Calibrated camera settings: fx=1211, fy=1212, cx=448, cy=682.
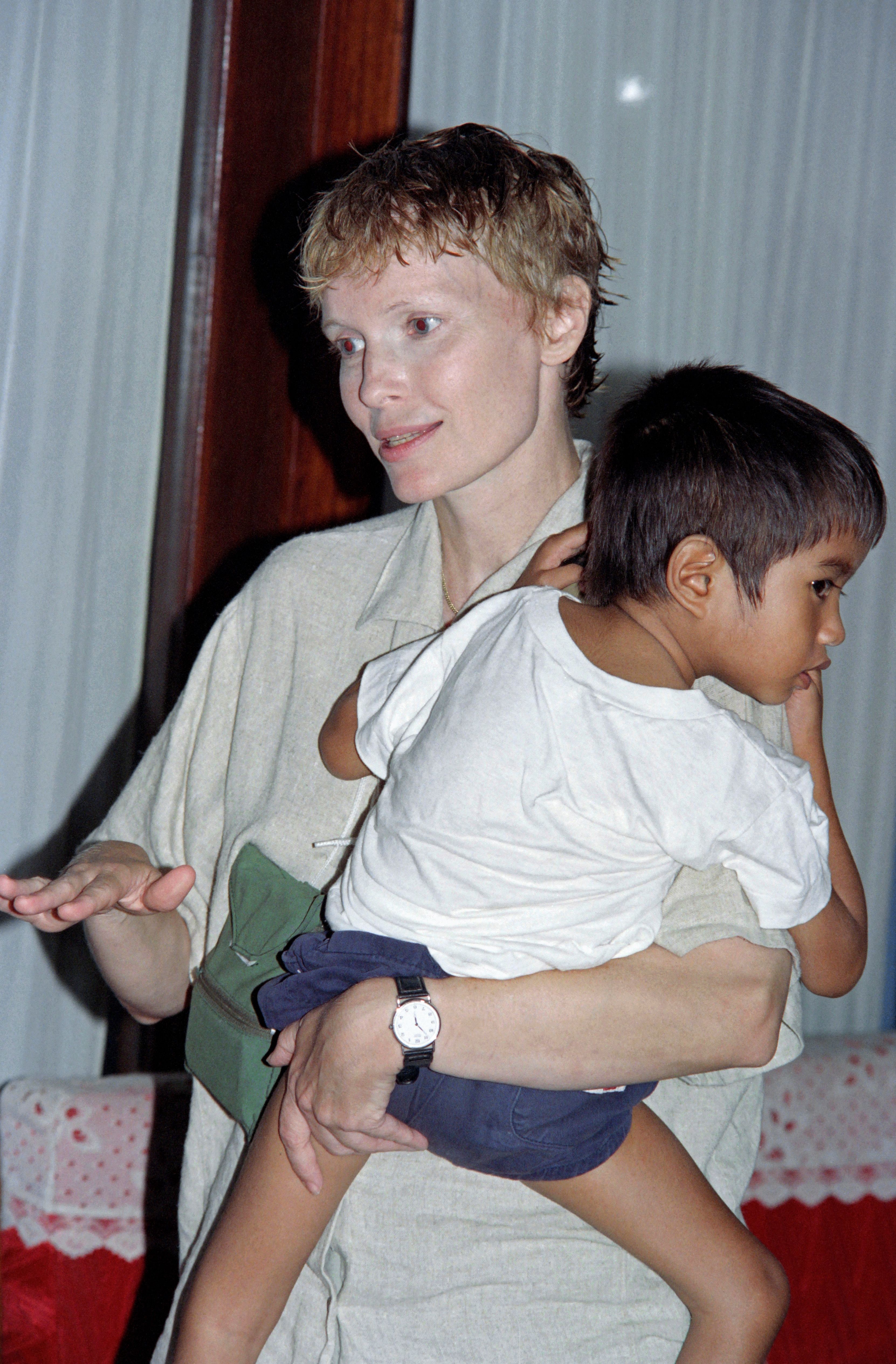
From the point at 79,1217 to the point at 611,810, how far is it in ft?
5.28

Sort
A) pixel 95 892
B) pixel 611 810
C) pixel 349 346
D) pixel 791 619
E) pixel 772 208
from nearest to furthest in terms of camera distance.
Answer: pixel 611 810
pixel 791 619
pixel 95 892
pixel 349 346
pixel 772 208

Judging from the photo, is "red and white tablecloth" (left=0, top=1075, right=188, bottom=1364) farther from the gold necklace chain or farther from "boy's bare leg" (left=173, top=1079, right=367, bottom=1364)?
the gold necklace chain

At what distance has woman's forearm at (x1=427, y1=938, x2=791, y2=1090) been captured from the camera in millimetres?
1075

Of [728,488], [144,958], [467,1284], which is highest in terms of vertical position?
[728,488]

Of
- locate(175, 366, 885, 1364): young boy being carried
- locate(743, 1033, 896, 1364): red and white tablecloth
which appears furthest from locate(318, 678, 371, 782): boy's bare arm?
locate(743, 1033, 896, 1364): red and white tablecloth

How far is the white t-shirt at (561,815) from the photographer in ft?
3.35

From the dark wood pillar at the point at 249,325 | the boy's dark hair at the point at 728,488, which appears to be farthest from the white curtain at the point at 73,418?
the boy's dark hair at the point at 728,488

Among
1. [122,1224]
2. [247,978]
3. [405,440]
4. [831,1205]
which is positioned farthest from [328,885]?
[831,1205]

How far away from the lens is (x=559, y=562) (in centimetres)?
128

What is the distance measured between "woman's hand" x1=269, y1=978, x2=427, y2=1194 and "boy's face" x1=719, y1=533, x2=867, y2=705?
0.45 meters

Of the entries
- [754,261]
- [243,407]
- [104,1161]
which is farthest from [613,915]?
[754,261]

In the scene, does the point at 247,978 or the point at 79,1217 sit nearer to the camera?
the point at 247,978

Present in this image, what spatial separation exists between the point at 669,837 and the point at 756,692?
0.23 meters

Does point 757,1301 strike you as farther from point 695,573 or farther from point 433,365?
point 433,365
